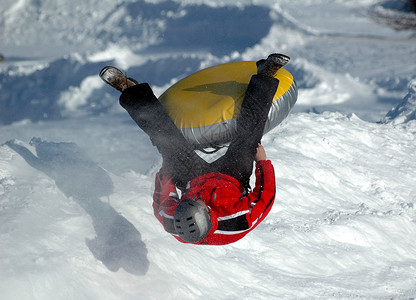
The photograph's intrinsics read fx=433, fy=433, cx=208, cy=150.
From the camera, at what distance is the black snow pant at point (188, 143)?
9.36 feet

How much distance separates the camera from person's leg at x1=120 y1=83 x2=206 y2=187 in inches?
113

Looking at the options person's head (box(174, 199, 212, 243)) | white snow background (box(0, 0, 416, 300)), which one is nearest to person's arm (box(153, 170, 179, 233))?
person's head (box(174, 199, 212, 243))

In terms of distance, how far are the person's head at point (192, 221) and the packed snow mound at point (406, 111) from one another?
17.1 ft

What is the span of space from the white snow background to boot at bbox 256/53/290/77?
1339 millimetres

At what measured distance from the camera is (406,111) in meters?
6.65

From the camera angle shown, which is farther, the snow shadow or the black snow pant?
the black snow pant

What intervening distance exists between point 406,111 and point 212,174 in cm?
511

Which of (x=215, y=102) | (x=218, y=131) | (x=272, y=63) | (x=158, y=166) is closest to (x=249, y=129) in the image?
(x=218, y=131)

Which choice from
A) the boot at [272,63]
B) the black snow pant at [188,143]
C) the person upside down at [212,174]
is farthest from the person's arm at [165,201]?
the boot at [272,63]

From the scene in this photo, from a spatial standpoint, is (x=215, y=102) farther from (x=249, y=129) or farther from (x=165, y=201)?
(x=165, y=201)

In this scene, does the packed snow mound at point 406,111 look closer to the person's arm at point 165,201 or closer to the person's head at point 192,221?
the person's arm at point 165,201

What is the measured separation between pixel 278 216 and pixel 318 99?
17.2 feet

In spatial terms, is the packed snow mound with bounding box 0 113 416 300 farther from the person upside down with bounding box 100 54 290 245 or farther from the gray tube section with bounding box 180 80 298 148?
the gray tube section with bounding box 180 80 298 148

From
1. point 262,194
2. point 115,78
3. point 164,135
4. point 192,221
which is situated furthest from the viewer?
point 115,78
